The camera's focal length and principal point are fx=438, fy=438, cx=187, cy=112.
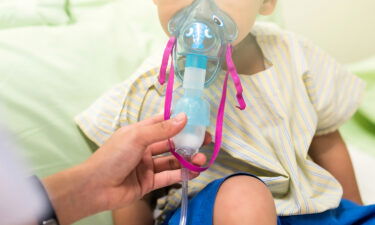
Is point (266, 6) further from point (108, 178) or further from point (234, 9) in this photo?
point (108, 178)

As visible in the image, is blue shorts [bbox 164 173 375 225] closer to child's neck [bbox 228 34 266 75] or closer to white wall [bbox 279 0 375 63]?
child's neck [bbox 228 34 266 75]

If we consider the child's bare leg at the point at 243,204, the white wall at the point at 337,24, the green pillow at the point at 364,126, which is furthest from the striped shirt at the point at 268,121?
the white wall at the point at 337,24

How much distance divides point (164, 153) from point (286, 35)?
0.37 m

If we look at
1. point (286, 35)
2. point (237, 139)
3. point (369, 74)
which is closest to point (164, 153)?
point (237, 139)

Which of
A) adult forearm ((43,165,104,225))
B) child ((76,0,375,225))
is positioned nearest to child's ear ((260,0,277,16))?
child ((76,0,375,225))

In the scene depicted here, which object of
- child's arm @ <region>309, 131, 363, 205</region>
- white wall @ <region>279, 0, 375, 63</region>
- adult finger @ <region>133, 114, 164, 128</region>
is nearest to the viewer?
adult finger @ <region>133, 114, 164, 128</region>

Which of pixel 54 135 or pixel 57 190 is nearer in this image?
pixel 57 190

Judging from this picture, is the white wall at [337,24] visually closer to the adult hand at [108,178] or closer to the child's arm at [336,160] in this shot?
the child's arm at [336,160]

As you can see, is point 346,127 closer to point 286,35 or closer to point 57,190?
point 286,35

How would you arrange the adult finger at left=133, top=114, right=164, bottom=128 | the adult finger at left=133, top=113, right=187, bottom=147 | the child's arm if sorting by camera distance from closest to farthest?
the adult finger at left=133, top=113, right=187, bottom=147
the adult finger at left=133, top=114, right=164, bottom=128
the child's arm

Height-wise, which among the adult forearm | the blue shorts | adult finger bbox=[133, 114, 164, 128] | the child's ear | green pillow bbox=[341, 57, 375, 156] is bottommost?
green pillow bbox=[341, 57, 375, 156]

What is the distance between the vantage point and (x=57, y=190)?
665 mm

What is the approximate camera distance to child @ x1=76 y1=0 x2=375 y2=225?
0.80 metres

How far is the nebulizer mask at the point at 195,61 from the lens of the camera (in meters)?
0.64
